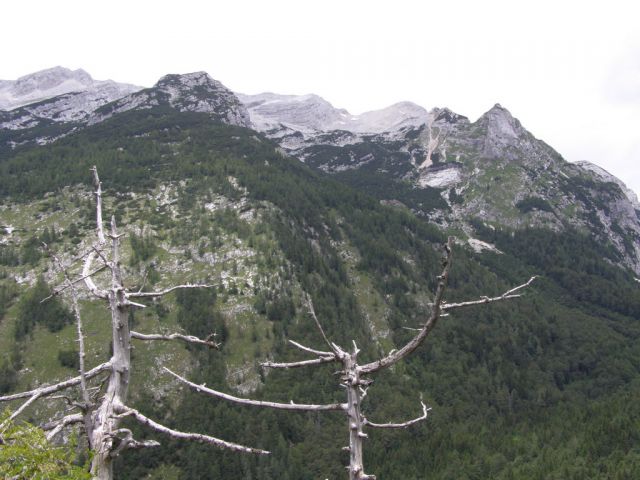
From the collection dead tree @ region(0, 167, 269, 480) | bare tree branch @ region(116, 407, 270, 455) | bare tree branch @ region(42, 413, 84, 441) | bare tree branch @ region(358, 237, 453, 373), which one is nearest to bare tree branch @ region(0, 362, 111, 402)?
dead tree @ region(0, 167, 269, 480)

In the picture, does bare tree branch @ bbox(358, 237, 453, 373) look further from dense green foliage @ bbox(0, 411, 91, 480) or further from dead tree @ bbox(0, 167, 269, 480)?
dense green foliage @ bbox(0, 411, 91, 480)

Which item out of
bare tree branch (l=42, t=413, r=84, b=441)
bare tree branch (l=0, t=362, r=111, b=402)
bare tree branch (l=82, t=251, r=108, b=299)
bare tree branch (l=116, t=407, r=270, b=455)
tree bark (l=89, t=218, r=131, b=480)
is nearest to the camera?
bare tree branch (l=116, t=407, r=270, b=455)

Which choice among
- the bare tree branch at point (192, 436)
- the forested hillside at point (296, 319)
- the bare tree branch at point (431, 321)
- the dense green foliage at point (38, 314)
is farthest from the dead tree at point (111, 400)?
the dense green foliage at point (38, 314)

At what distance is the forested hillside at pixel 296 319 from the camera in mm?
77562

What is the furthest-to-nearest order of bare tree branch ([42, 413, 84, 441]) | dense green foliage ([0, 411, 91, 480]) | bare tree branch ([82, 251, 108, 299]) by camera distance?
1. bare tree branch ([82, 251, 108, 299])
2. dense green foliage ([0, 411, 91, 480])
3. bare tree branch ([42, 413, 84, 441])

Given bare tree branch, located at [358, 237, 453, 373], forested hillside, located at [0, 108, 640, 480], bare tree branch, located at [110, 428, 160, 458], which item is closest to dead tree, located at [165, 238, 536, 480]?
bare tree branch, located at [358, 237, 453, 373]

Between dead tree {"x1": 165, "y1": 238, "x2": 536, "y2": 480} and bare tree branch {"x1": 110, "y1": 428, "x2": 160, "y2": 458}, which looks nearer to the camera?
dead tree {"x1": 165, "y1": 238, "x2": 536, "y2": 480}

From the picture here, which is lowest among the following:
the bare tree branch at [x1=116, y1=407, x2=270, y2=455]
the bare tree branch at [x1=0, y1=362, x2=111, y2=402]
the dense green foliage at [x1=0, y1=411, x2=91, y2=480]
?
the dense green foliage at [x1=0, y1=411, x2=91, y2=480]

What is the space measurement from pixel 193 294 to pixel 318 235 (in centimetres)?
4809

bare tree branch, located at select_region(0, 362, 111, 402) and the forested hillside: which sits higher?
Result: bare tree branch, located at select_region(0, 362, 111, 402)

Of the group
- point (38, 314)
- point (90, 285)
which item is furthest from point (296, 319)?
point (90, 285)

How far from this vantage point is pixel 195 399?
82.3 m

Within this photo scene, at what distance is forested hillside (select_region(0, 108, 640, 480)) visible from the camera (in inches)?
3054

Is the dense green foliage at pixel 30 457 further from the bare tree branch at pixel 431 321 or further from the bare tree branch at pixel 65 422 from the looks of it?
the bare tree branch at pixel 431 321
